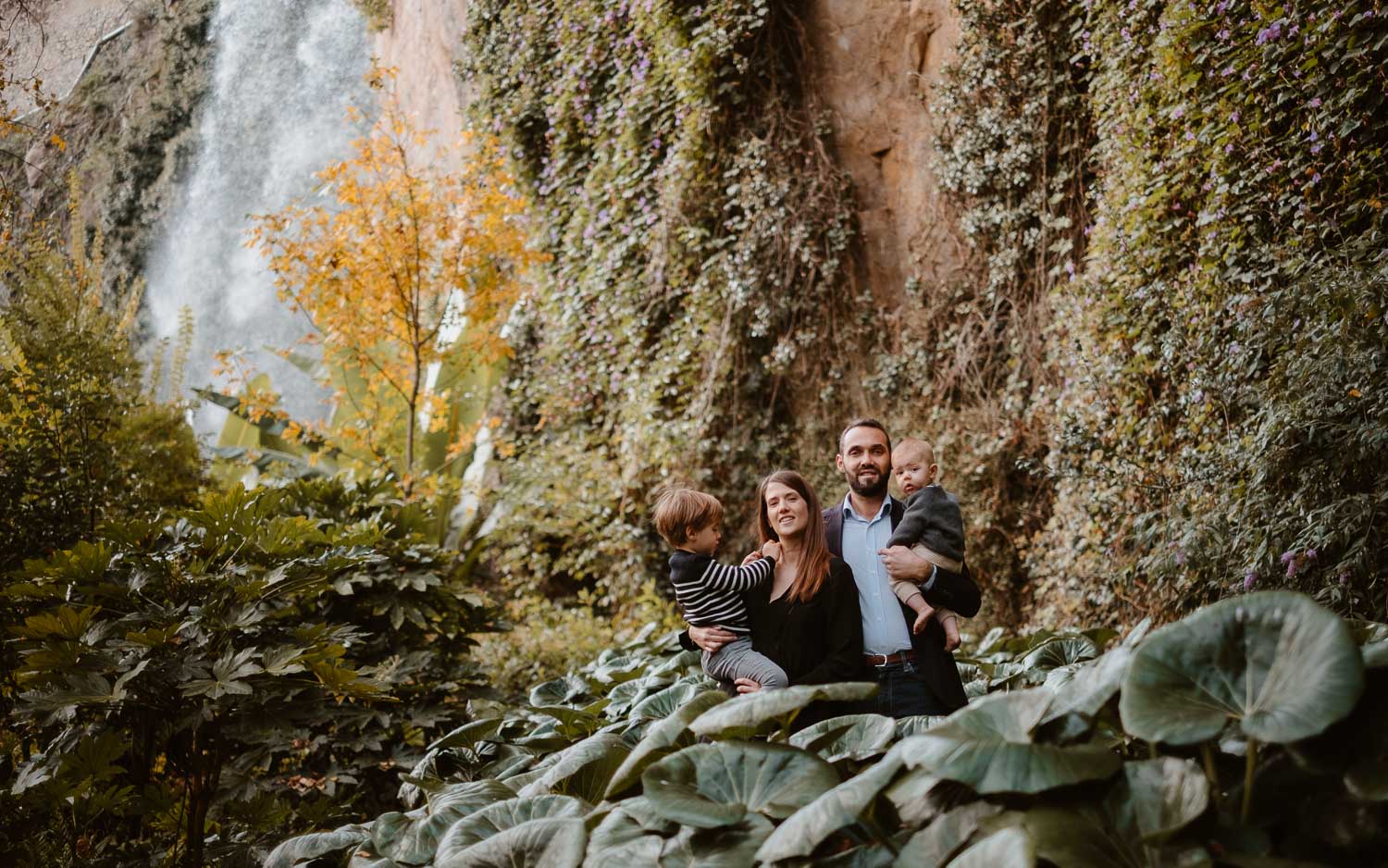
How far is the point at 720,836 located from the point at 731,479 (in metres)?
5.81

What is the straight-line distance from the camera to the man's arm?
8.05 ft

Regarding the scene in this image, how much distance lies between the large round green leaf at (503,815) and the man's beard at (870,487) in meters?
1.15

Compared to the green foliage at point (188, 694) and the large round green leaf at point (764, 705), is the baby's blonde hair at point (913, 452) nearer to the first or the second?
the large round green leaf at point (764, 705)

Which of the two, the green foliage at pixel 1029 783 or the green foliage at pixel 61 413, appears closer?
the green foliage at pixel 1029 783

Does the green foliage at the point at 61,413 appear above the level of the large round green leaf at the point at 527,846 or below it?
above

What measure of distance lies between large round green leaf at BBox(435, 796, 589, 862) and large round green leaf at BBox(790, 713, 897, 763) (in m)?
0.42

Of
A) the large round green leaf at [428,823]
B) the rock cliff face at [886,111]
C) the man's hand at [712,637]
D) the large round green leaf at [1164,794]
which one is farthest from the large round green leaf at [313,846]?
the rock cliff face at [886,111]

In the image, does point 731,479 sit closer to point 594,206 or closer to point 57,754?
point 594,206

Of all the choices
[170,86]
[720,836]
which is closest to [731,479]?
[720,836]

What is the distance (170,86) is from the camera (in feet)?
43.3

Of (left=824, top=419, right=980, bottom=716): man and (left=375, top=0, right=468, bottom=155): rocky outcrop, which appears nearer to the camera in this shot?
(left=824, top=419, right=980, bottom=716): man

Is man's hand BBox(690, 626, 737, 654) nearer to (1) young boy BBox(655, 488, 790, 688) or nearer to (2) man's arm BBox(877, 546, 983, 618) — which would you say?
(1) young boy BBox(655, 488, 790, 688)

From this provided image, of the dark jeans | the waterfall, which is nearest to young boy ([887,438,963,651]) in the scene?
the dark jeans

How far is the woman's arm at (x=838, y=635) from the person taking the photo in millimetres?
2379
